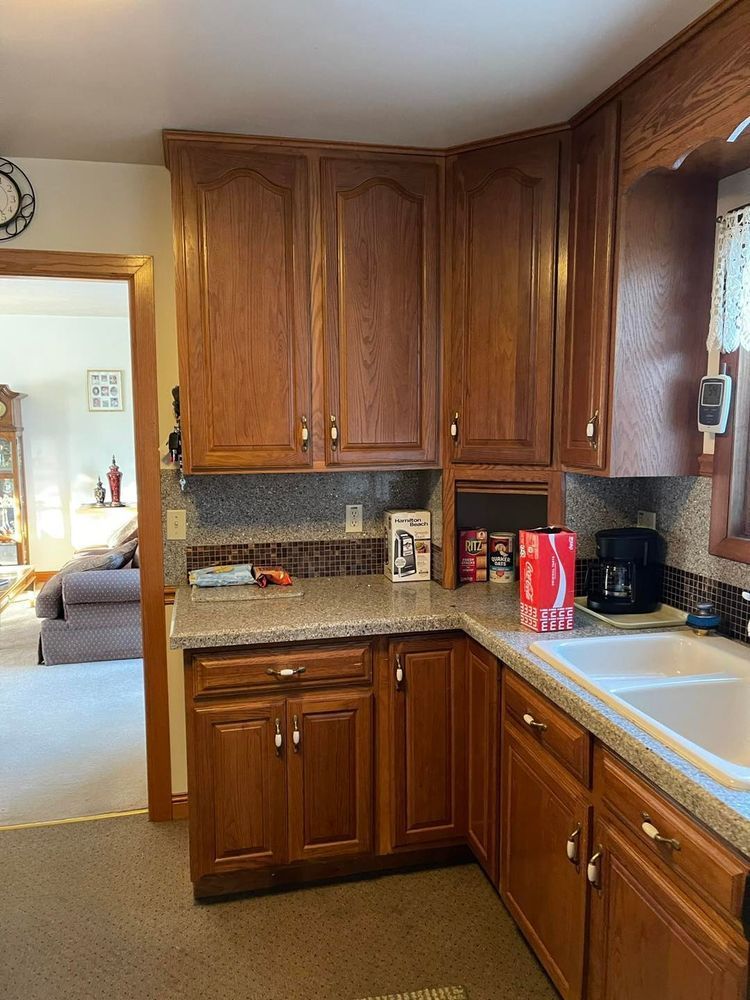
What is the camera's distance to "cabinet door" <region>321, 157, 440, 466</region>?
241 centimetres

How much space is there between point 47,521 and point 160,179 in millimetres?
4935

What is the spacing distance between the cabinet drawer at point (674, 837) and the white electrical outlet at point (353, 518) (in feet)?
4.79

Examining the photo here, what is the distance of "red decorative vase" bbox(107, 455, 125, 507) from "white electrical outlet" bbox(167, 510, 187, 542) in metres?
4.34

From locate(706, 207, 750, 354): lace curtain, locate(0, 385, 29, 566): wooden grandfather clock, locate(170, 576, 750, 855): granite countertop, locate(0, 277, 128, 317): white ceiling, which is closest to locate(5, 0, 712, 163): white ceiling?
locate(706, 207, 750, 354): lace curtain

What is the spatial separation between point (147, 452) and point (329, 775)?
1.33 meters

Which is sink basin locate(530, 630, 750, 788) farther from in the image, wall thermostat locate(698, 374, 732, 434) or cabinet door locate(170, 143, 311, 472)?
cabinet door locate(170, 143, 311, 472)

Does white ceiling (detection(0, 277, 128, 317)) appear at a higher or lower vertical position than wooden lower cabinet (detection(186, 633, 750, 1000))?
higher

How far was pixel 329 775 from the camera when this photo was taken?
7.45 feet

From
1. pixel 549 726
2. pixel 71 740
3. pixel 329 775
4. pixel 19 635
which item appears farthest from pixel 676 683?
pixel 19 635

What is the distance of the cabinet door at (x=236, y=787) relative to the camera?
7.09ft

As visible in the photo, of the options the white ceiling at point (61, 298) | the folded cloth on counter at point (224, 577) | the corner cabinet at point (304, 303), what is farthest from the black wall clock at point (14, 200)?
the white ceiling at point (61, 298)

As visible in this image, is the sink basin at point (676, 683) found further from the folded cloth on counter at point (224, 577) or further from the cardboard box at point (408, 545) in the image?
the folded cloth on counter at point (224, 577)

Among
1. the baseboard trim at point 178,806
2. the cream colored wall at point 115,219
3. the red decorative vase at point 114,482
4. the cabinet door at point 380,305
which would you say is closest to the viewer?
the cabinet door at point 380,305

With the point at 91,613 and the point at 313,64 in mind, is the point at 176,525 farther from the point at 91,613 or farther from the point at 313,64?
the point at 91,613
